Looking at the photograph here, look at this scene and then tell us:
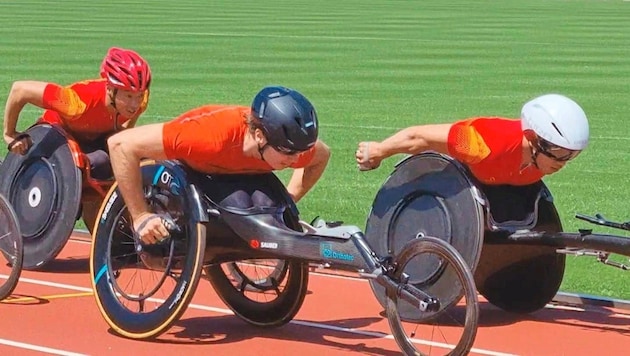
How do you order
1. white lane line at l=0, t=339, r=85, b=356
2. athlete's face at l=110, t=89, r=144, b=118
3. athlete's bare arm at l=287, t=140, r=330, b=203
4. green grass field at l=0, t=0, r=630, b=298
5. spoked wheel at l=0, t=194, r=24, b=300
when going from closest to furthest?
white lane line at l=0, t=339, r=85, b=356
athlete's bare arm at l=287, t=140, r=330, b=203
spoked wheel at l=0, t=194, r=24, b=300
athlete's face at l=110, t=89, r=144, b=118
green grass field at l=0, t=0, r=630, b=298

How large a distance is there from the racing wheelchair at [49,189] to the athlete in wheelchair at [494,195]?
229cm

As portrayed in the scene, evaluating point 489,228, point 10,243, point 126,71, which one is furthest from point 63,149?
point 489,228

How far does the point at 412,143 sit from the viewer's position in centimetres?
881

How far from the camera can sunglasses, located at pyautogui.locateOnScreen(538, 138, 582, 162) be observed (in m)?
8.38

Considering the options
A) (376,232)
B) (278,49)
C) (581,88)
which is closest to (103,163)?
(376,232)

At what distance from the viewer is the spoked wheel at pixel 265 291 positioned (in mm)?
8539

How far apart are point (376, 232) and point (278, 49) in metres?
23.4

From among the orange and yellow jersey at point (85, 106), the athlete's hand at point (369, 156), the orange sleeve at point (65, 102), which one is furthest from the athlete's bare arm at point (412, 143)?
the orange sleeve at point (65, 102)

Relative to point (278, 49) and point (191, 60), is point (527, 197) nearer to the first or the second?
point (191, 60)

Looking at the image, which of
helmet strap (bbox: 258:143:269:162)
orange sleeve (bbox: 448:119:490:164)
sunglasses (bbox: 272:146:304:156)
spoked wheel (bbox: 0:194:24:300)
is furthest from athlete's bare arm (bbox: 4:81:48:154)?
orange sleeve (bbox: 448:119:490:164)

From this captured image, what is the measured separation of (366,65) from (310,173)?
20276 millimetres

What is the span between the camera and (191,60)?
1169 inches

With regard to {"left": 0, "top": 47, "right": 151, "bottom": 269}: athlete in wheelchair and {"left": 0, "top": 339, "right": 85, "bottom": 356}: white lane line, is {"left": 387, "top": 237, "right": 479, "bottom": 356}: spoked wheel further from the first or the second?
{"left": 0, "top": 47, "right": 151, "bottom": 269}: athlete in wheelchair

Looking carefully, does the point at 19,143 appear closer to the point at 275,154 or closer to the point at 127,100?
the point at 127,100
